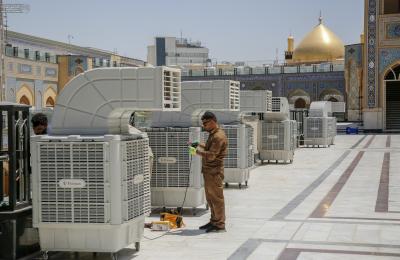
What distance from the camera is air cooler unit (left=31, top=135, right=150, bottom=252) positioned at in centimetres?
549

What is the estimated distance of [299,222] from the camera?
7816 mm

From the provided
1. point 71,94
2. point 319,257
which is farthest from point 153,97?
point 319,257

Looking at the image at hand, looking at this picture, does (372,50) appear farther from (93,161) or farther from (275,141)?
(93,161)

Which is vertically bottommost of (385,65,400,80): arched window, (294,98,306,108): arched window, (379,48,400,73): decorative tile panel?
(294,98,306,108): arched window

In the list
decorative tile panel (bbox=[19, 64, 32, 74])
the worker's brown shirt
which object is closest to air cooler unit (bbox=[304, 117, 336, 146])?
the worker's brown shirt

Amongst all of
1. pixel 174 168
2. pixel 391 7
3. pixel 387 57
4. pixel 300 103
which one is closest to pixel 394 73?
pixel 387 57

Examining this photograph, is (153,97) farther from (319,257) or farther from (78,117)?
(319,257)

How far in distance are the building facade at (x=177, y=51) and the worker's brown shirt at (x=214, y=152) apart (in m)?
95.7

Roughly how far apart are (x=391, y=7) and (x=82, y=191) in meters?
31.2

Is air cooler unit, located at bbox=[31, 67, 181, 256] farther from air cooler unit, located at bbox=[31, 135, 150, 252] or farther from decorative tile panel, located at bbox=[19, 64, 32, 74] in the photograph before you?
decorative tile panel, located at bbox=[19, 64, 32, 74]

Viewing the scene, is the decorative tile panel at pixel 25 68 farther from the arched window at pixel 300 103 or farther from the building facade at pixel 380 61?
the arched window at pixel 300 103

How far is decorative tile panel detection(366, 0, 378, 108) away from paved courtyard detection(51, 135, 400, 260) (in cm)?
2043

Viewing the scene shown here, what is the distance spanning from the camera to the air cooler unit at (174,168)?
8336 mm

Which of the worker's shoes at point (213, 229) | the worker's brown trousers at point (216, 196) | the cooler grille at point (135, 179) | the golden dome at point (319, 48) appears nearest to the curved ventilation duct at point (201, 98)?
the worker's brown trousers at point (216, 196)
